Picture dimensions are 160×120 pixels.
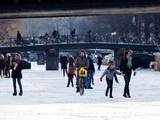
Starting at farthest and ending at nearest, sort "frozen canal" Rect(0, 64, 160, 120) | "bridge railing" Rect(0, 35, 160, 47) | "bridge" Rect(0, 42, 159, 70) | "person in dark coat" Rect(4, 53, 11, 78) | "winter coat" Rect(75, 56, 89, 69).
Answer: "bridge railing" Rect(0, 35, 160, 47)
"bridge" Rect(0, 42, 159, 70)
"person in dark coat" Rect(4, 53, 11, 78)
"winter coat" Rect(75, 56, 89, 69)
"frozen canal" Rect(0, 64, 160, 120)

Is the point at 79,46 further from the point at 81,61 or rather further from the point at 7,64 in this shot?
the point at 81,61

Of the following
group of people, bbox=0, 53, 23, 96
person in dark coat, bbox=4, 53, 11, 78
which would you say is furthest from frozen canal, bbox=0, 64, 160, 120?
person in dark coat, bbox=4, 53, 11, 78

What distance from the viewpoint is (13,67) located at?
25.8 metres

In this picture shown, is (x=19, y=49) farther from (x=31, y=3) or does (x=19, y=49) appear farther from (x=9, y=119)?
(x=31, y=3)

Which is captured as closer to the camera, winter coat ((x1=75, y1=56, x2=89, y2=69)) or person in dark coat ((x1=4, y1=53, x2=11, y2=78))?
winter coat ((x1=75, y1=56, x2=89, y2=69))

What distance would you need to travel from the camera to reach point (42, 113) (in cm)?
2075

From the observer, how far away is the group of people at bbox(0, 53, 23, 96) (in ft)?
83.5

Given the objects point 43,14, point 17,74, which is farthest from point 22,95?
point 43,14

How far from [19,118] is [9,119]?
0.32 meters

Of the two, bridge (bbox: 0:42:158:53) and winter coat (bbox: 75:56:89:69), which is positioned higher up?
winter coat (bbox: 75:56:89:69)

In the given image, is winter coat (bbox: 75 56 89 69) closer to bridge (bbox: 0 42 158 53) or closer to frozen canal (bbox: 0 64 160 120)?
frozen canal (bbox: 0 64 160 120)

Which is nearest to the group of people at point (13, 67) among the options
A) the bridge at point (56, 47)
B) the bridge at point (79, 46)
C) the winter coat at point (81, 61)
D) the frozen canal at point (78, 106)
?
the frozen canal at point (78, 106)

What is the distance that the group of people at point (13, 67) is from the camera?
2545 cm

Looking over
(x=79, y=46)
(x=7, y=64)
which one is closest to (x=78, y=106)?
(x=7, y=64)
